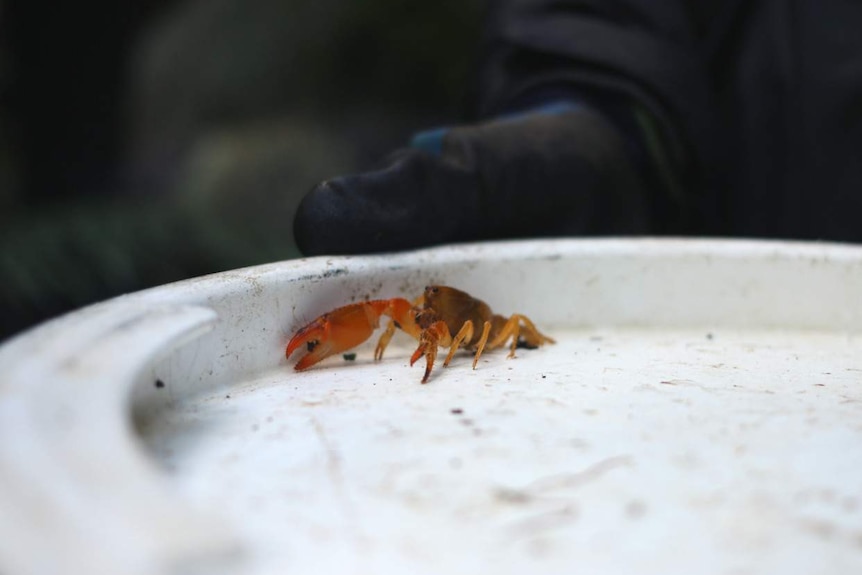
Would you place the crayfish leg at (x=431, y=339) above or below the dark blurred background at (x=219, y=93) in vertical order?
below

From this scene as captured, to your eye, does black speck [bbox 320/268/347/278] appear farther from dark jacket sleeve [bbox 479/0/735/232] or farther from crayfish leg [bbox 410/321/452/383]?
dark jacket sleeve [bbox 479/0/735/232]

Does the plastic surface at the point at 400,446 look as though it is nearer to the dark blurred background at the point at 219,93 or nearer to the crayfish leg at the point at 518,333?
the crayfish leg at the point at 518,333

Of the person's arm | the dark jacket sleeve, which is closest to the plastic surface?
the person's arm

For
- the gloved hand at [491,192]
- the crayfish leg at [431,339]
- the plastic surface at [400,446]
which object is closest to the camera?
the plastic surface at [400,446]

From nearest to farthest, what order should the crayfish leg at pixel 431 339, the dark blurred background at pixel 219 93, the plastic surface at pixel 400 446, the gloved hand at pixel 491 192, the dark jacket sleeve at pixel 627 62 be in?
the plastic surface at pixel 400 446 < the crayfish leg at pixel 431 339 < the gloved hand at pixel 491 192 < the dark jacket sleeve at pixel 627 62 < the dark blurred background at pixel 219 93

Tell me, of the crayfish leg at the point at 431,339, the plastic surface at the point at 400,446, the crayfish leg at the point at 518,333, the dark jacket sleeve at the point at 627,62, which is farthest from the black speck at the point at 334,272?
the dark jacket sleeve at the point at 627,62

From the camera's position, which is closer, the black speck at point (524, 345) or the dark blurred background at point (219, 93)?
the black speck at point (524, 345)

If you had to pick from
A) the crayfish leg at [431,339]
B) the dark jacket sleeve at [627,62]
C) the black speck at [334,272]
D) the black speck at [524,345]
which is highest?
the dark jacket sleeve at [627,62]
